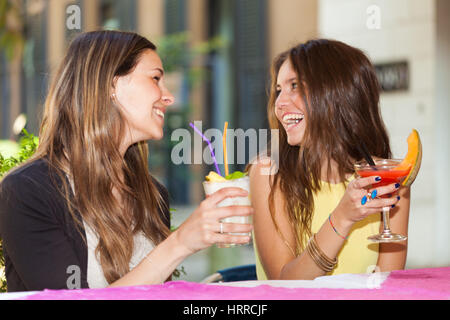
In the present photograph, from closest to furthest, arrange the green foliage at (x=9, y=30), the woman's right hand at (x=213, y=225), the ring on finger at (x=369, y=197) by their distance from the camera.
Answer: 1. the woman's right hand at (x=213, y=225)
2. the ring on finger at (x=369, y=197)
3. the green foliage at (x=9, y=30)

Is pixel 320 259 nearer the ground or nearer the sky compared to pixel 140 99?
nearer the ground

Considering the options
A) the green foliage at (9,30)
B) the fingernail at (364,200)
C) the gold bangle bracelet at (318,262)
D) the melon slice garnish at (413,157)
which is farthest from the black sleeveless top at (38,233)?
the green foliage at (9,30)

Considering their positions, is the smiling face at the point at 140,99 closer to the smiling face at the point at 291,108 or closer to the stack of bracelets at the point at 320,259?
the smiling face at the point at 291,108

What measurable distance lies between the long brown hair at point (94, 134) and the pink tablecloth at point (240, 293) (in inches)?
17.8

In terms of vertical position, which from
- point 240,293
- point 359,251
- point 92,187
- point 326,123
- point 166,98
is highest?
point 166,98

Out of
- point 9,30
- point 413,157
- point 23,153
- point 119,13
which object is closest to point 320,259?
point 413,157

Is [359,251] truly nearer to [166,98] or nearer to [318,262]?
[318,262]

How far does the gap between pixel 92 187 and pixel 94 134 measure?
154 mm

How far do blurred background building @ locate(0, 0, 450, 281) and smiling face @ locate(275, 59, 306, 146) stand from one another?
0.95 ft

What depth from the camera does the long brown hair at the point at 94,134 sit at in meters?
1.75

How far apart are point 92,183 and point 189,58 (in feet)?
17.2

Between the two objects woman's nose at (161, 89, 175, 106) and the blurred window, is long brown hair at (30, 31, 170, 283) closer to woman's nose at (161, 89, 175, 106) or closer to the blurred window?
woman's nose at (161, 89, 175, 106)

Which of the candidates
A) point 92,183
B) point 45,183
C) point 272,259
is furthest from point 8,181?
point 272,259

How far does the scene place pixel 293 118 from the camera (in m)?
2.23
